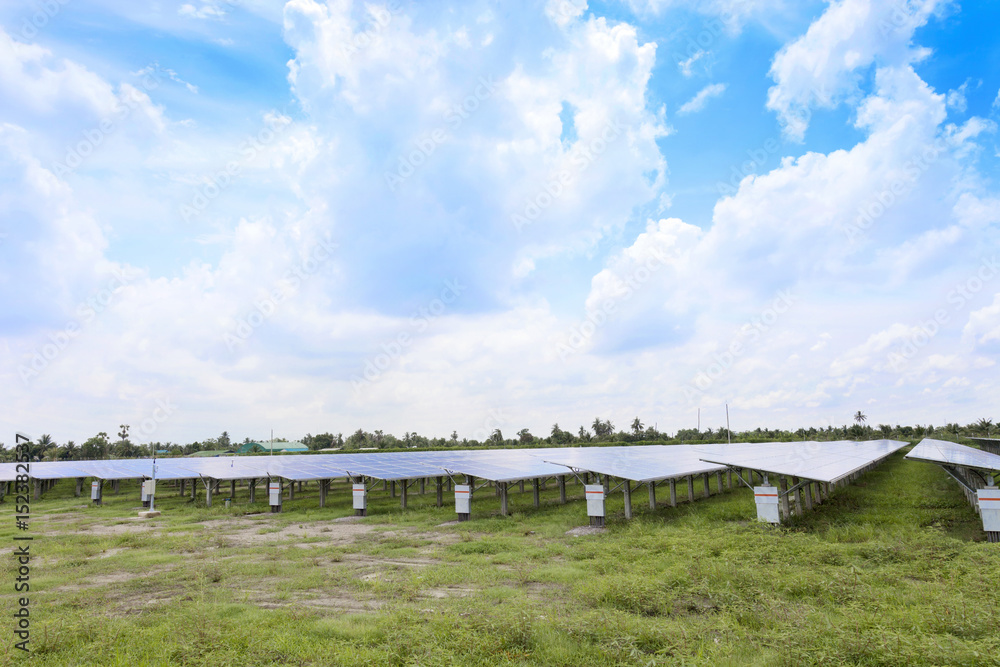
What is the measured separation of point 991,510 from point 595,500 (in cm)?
1039

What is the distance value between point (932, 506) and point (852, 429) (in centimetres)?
8977

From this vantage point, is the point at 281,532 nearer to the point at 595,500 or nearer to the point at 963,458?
the point at 595,500

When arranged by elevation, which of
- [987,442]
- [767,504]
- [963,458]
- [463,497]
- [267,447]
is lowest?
[267,447]

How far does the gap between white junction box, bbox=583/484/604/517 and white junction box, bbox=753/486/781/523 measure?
16.2 feet

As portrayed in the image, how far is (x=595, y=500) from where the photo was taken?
18.1 meters

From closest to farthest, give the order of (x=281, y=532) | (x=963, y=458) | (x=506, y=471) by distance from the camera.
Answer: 1. (x=281, y=532)
2. (x=963, y=458)
3. (x=506, y=471)

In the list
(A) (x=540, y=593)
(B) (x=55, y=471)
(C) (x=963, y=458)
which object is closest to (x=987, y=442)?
(C) (x=963, y=458)

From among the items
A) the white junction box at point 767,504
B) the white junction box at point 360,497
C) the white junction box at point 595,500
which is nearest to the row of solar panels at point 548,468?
the white junction box at point 595,500

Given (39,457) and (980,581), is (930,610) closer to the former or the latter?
(980,581)

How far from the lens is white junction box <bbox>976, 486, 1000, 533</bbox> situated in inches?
528

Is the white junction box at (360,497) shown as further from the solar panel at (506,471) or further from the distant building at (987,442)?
the distant building at (987,442)

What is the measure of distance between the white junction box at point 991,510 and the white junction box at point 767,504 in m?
4.79

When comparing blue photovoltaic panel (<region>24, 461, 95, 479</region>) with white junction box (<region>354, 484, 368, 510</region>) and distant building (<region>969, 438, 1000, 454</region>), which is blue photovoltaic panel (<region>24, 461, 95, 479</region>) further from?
distant building (<region>969, 438, 1000, 454</region>)

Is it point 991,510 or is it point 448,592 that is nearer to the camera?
point 448,592
